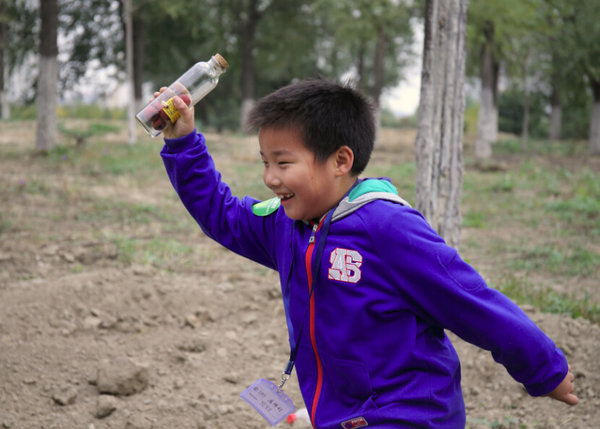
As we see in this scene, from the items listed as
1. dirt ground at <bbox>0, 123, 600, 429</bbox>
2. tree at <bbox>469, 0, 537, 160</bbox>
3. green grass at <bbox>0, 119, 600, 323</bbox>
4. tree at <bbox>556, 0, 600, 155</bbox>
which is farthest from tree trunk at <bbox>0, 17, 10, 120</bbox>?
dirt ground at <bbox>0, 123, 600, 429</bbox>

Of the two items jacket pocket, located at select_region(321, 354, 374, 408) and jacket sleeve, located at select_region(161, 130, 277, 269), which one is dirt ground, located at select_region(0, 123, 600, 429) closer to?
jacket sleeve, located at select_region(161, 130, 277, 269)

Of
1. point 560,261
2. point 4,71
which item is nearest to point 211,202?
point 560,261

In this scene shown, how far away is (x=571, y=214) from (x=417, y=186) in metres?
4.80

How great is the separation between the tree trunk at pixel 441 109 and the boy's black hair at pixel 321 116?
2.33 m

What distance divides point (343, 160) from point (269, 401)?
840 mm

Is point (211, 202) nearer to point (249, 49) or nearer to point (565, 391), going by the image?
point (565, 391)

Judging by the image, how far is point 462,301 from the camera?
1.65 metres

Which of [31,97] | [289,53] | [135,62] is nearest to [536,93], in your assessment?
[289,53]

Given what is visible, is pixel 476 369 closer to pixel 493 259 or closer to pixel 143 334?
pixel 143 334

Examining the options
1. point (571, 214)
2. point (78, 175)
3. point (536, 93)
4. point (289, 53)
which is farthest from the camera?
point (536, 93)

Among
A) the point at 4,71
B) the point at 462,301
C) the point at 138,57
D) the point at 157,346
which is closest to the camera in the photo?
the point at 462,301

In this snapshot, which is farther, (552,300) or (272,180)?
(552,300)

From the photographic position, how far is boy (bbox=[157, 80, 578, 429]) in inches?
65.6

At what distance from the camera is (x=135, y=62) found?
67.9 ft
